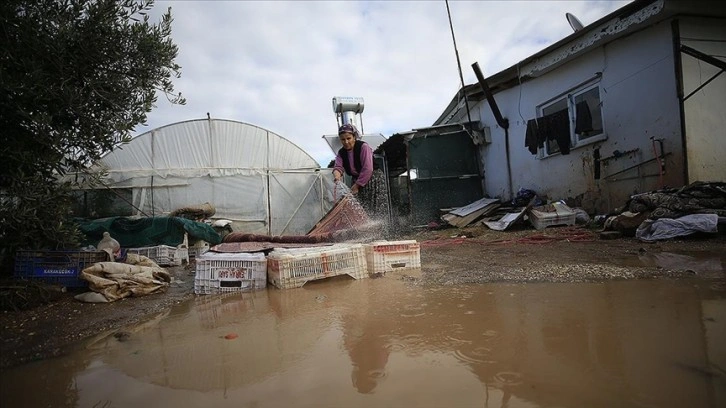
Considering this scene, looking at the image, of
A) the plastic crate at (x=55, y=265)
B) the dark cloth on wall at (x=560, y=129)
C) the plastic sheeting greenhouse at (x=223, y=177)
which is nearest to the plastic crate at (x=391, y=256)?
the plastic crate at (x=55, y=265)

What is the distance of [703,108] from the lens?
5.79 metres

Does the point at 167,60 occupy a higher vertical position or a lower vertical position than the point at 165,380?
higher

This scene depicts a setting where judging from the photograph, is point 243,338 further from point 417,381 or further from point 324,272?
point 324,272

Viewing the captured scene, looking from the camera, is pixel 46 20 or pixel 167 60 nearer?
pixel 46 20

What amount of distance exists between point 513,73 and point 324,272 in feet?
26.0

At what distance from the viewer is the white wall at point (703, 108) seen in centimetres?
566

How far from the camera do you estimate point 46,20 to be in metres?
3.21

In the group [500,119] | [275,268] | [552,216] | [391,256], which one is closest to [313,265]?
[275,268]

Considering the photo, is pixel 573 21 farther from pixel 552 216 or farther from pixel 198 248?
pixel 198 248

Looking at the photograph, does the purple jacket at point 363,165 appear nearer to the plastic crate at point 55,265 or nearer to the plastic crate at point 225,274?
the plastic crate at point 225,274

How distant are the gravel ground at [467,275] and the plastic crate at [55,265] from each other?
0.60ft

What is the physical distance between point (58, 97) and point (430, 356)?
398 cm

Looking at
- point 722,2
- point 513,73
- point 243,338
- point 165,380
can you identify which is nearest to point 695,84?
point 722,2

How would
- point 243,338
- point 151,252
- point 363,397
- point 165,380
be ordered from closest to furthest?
point 363,397, point 165,380, point 243,338, point 151,252
